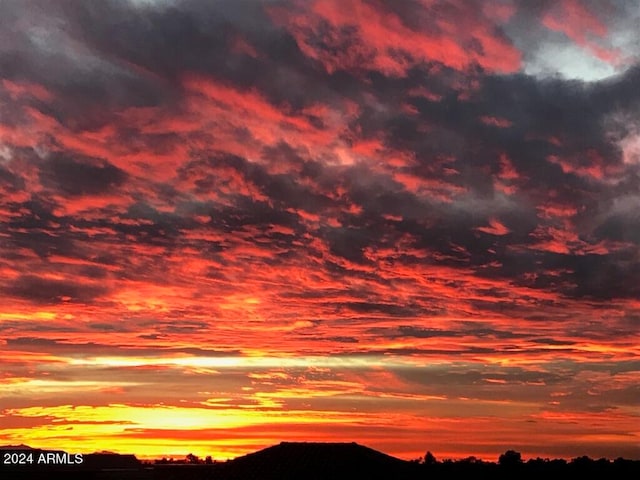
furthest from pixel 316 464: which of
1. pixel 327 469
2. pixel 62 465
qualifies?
pixel 62 465

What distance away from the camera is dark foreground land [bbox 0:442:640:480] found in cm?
7600

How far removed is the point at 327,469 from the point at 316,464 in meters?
1.72

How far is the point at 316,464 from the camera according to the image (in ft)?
253

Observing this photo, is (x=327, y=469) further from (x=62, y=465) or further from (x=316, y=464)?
(x=62, y=465)

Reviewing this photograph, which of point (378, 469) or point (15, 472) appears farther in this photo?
point (15, 472)

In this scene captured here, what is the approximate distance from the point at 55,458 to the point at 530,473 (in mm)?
63544

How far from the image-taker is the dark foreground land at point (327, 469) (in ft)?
249

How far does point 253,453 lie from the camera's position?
8312 cm

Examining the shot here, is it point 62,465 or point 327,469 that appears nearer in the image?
point 327,469

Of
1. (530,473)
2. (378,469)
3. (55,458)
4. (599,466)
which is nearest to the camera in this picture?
(378,469)

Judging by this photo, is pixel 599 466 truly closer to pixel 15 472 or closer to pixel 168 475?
pixel 168 475

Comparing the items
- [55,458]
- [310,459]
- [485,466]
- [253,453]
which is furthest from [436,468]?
[55,458]

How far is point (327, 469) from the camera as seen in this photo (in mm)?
75938

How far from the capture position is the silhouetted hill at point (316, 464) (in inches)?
2970
